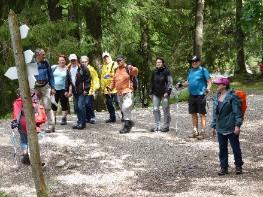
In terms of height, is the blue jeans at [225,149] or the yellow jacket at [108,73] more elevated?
the yellow jacket at [108,73]

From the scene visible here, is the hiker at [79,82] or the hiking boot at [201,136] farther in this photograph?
the hiker at [79,82]

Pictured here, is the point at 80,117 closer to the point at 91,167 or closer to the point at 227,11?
the point at 91,167

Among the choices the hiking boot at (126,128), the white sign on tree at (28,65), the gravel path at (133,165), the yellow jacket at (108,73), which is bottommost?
the gravel path at (133,165)

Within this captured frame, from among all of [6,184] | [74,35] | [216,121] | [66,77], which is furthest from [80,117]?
[74,35]

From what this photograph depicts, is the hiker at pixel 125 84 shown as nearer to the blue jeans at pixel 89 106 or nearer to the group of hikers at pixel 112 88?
the group of hikers at pixel 112 88

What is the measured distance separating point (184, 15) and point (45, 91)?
13.0 metres

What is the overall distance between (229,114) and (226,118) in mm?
92

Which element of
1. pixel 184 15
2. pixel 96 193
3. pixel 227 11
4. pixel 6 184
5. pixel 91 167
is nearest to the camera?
pixel 96 193

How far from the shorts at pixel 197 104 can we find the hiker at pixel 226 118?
2469mm

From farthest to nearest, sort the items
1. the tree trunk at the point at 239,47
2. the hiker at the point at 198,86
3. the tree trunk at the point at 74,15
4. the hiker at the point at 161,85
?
the tree trunk at the point at 239,47 → the tree trunk at the point at 74,15 → the hiker at the point at 161,85 → the hiker at the point at 198,86

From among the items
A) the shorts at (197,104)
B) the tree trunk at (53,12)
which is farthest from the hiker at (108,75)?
the tree trunk at (53,12)

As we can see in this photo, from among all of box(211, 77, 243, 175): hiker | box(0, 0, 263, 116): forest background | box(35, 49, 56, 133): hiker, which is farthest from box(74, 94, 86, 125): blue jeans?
box(211, 77, 243, 175): hiker

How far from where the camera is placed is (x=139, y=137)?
1216cm

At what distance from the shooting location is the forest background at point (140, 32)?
1722cm
